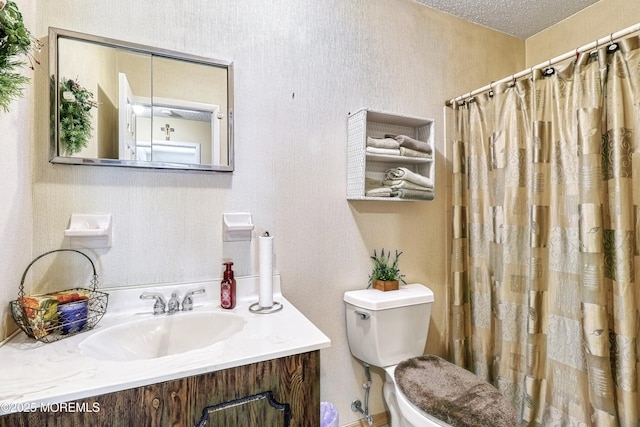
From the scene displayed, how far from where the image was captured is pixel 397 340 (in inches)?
57.5

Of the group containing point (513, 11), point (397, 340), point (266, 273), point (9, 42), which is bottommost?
point (397, 340)

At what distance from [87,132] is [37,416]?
90cm

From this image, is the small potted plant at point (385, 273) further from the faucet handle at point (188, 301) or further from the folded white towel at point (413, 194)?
the faucet handle at point (188, 301)

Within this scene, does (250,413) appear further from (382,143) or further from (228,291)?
(382,143)

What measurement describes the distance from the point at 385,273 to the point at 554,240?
29.8 inches

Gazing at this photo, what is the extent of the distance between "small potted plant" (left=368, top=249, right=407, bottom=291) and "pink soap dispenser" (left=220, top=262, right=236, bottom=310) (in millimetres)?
716

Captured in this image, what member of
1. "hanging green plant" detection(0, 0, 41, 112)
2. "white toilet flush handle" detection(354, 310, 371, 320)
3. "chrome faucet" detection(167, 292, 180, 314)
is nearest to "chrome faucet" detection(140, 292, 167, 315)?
"chrome faucet" detection(167, 292, 180, 314)

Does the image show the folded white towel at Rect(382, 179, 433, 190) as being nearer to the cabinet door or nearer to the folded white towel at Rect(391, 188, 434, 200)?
the folded white towel at Rect(391, 188, 434, 200)

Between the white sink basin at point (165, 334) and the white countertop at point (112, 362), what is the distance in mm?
47

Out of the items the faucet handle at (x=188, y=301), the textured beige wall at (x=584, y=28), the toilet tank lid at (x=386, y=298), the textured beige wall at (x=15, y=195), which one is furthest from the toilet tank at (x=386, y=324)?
the textured beige wall at (x=584, y=28)

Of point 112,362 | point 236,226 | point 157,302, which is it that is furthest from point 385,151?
point 112,362

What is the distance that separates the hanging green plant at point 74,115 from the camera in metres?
1.09

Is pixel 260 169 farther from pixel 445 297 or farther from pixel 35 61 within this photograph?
pixel 445 297

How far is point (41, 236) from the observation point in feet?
3.51
